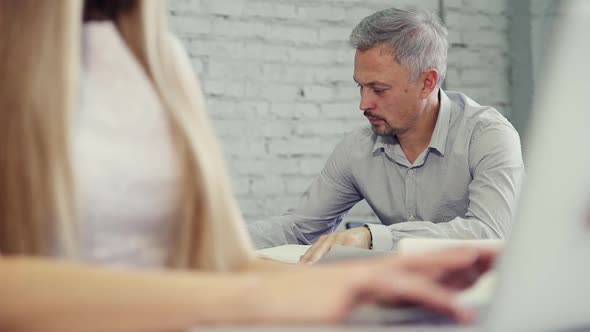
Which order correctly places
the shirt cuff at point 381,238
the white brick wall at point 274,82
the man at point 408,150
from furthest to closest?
the white brick wall at point 274,82 < the man at point 408,150 < the shirt cuff at point 381,238

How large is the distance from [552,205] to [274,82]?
Answer: 9.04ft

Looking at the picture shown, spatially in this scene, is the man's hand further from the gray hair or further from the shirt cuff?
the gray hair

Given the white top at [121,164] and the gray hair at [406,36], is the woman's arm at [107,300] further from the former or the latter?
the gray hair at [406,36]

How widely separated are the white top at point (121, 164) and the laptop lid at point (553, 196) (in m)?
0.33

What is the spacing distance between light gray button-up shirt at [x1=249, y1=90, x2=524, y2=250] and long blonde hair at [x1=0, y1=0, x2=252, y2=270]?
1142 millimetres

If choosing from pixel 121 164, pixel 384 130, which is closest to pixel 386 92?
pixel 384 130

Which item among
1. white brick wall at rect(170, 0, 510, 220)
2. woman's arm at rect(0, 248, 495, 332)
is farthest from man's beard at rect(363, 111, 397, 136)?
woman's arm at rect(0, 248, 495, 332)

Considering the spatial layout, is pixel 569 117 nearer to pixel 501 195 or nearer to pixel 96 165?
pixel 96 165

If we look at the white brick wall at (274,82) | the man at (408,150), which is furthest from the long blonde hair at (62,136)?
the white brick wall at (274,82)

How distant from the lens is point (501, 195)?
2.00 metres

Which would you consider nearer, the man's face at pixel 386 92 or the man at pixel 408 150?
the man at pixel 408 150

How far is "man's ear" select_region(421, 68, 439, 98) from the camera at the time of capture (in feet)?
7.72

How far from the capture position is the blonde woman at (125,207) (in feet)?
1.64

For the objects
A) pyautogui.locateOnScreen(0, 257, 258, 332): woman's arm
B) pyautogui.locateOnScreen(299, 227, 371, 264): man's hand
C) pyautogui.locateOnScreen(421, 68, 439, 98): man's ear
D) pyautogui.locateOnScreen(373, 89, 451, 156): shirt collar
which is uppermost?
pyautogui.locateOnScreen(421, 68, 439, 98): man's ear
